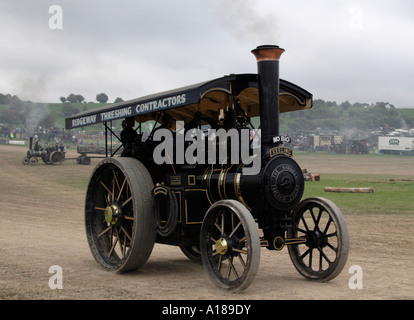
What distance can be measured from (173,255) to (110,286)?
256 cm

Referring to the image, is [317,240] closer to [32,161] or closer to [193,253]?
[193,253]

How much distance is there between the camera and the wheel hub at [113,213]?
7.12 m

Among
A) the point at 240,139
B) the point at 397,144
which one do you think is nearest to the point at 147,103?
the point at 240,139

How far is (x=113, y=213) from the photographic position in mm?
7145

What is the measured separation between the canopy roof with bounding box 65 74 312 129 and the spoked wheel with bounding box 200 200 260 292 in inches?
48.4

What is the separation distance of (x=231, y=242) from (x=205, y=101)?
79.4 inches

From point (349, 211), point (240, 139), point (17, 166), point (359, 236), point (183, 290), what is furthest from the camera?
point (17, 166)

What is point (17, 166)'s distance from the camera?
32781mm

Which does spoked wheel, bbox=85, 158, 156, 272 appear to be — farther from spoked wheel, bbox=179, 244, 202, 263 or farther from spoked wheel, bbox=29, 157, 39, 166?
spoked wheel, bbox=29, 157, 39, 166

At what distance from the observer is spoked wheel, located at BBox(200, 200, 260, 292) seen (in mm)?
A: 5367

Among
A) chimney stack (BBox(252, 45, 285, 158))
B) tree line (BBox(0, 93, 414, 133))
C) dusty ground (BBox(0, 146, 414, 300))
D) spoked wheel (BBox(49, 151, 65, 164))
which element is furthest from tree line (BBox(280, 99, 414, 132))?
chimney stack (BBox(252, 45, 285, 158))

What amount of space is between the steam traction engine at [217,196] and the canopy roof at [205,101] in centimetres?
1

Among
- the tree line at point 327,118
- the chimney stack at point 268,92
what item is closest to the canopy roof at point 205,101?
the chimney stack at point 268,92

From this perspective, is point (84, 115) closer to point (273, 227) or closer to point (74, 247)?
point (74, 247)
